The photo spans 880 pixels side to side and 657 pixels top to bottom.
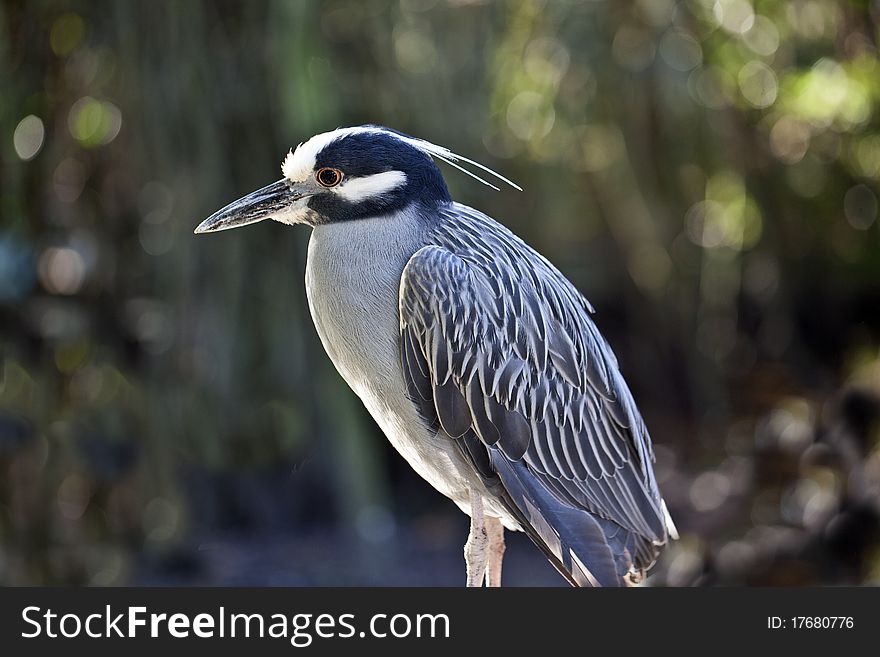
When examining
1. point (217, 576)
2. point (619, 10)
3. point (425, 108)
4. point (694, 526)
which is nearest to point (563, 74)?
point (619, 10)

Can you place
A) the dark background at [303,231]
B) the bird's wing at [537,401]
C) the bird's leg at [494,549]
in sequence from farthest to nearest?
the dark background at [303,231]
the bird's leg at [494,549]
the bird's wing at [537,401]

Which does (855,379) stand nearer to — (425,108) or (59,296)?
(425,108)

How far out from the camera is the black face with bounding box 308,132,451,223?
166cm

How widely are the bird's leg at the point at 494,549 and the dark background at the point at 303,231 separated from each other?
1841 millimetres

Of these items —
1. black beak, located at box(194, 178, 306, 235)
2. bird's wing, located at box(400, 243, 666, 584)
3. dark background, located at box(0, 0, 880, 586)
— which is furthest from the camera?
dark background, located at box(0, 0, 880, 586)

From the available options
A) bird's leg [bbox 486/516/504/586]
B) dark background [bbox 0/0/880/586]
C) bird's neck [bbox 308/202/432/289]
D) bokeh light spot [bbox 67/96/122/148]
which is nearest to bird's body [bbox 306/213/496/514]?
bird's neck [bbox 308/202/432/289]

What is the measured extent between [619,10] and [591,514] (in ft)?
9.33

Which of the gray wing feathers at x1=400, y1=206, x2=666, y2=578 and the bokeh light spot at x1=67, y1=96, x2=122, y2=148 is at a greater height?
the bokeh light spot at x1=67, y1=96, x2=122, y2=148

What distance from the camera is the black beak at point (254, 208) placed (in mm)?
1641

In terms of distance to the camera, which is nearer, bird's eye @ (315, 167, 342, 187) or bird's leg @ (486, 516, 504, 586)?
bird's eye @ (315, 167, 342, 187)

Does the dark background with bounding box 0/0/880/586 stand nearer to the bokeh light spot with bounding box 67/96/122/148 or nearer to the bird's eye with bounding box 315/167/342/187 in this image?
the bokeh light spot with bounding box 67/96/122/148

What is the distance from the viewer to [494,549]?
1980 mm

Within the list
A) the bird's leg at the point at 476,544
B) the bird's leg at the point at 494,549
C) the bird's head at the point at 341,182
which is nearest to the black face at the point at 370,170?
the bird's head at the point at 341,182

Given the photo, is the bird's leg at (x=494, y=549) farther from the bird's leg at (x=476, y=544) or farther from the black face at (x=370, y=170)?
the black face at (x=370, y=170)
